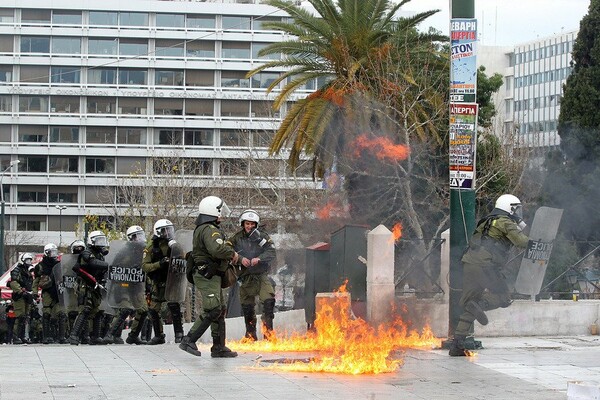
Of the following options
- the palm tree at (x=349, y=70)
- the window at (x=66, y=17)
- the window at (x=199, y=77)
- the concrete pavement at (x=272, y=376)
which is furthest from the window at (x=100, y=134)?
the concrete pavement at (x=272, y=376)

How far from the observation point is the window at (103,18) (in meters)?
78.2

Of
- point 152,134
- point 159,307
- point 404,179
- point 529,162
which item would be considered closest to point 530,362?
point 159,307

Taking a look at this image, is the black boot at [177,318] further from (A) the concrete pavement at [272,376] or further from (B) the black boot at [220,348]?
(B) the black boot at [220,348]

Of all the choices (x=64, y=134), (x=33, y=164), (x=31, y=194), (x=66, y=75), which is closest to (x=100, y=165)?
(x=64, y=134)

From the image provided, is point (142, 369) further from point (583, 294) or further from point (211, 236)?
point (583, 294)

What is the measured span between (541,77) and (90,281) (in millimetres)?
84933

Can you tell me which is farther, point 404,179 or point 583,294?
point 404,179

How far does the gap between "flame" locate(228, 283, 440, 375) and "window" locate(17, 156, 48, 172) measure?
65.1m

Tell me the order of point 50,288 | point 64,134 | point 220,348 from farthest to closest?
point 64,134
point 50,288
point 220,348

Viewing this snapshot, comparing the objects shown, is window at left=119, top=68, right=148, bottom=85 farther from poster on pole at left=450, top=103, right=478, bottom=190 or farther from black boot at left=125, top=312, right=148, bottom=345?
poster on pole at left=450, top=103, right=478, bottom=190

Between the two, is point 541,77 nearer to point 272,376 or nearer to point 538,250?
point 538,250

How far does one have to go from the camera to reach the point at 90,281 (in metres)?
18.0

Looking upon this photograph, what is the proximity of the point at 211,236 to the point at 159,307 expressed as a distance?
3271 millimetres

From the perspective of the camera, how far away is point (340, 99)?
26469 millimetres
